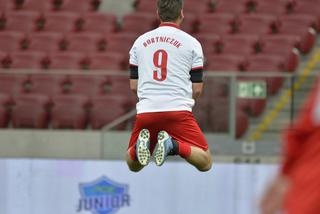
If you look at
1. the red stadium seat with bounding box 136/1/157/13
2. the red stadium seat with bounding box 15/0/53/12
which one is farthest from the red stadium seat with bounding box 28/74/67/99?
the red stadium seat with bounding box 15/0/53/12

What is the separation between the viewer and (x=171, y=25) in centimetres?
678

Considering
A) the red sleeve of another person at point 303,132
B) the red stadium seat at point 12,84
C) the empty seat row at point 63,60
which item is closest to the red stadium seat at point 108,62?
the empty seat row at point 63,60

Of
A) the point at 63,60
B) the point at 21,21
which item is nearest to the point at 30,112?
the point at 63,60

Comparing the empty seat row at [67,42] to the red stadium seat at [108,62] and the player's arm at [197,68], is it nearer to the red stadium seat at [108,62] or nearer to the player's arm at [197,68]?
the red stadium seat at [108,62]

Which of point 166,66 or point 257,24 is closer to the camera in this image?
point 166,66

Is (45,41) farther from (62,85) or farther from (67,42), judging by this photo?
(62,85)

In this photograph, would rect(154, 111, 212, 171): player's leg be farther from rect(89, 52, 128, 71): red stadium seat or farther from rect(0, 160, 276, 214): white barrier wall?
rect(89, 52, 128, 71): red stadium seat

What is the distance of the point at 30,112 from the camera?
375 inches

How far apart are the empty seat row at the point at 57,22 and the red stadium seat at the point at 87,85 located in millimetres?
2624

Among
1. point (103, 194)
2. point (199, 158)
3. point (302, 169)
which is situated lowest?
point (103, 194)

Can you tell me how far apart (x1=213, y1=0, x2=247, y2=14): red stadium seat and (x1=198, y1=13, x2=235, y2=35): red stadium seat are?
0.29 m

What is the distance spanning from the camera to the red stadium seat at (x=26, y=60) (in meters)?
11.3

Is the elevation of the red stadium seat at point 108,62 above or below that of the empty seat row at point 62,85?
above

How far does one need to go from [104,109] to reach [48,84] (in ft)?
1.96
